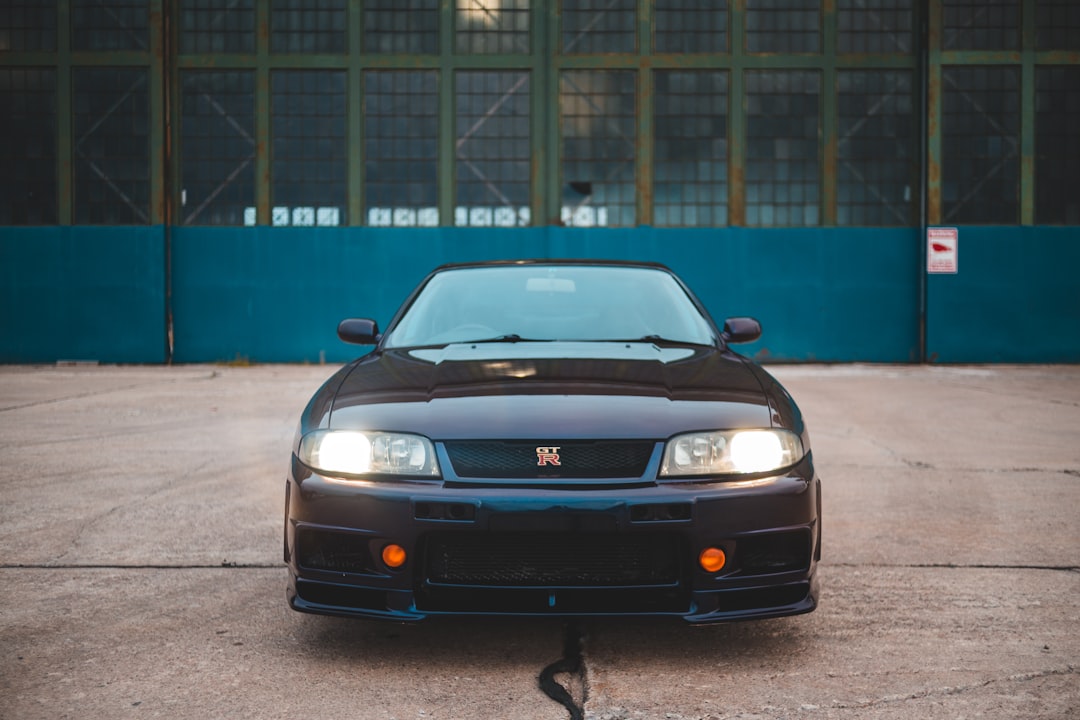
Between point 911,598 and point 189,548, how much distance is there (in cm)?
328

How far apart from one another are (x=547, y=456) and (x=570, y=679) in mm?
690

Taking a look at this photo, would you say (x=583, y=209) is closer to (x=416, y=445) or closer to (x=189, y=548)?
(x=189, y=548)

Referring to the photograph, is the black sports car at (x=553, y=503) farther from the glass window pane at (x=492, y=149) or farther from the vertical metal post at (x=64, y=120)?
the vertical metal post at (x=64, y=120)

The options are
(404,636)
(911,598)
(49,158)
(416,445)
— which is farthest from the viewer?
(49,158)

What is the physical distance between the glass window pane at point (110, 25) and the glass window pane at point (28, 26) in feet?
1.39

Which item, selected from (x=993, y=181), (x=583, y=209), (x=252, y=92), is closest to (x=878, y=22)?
(x=993, y=181)

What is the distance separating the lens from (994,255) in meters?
19.8

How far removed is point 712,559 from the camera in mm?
3164

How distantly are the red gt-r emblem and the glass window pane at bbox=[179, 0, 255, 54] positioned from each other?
18535mm

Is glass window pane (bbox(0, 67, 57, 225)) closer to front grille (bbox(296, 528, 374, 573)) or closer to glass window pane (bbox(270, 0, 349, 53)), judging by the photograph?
glass window pane (bbox(270, 0, 349, 53))

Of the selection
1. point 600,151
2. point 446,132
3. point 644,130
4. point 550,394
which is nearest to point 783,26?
point 644,130

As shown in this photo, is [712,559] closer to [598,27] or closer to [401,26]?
[598,27]

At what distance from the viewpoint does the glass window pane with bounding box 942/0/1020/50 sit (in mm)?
19750

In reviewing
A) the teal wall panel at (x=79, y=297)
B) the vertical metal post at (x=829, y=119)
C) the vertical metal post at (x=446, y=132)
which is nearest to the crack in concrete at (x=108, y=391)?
the teal wall panel at (x=79, y=297)
